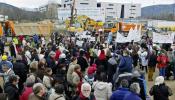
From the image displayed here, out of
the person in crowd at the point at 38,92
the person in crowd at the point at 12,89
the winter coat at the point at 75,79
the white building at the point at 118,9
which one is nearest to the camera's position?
the person in crowd at the point at 38,92

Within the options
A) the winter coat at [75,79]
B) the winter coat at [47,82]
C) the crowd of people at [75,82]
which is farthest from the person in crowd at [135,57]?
the winter coat at [47,82]

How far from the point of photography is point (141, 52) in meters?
18.9

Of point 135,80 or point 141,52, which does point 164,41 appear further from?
point 135,80

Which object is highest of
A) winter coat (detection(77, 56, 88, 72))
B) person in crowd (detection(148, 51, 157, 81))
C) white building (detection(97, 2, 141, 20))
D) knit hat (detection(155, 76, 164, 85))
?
white building (detection(97, 2, 141, 20))

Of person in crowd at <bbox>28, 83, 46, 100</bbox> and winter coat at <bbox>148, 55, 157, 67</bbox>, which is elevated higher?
person in crowd at <bbox>28, 83, 46, 100</bbox>

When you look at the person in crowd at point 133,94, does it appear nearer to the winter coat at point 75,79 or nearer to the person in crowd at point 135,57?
the winter coat at point 75,79

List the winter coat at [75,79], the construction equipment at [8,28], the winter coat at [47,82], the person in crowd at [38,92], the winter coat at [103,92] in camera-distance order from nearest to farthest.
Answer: the person in crowd at [38,92]
the winter coat at [103,92]
the winter coat at [47,82]
the winter coat at [75,79]
the construction equipment at [8,28]

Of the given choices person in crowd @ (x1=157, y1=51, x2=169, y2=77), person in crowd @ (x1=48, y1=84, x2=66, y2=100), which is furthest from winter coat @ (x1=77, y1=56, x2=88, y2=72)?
person in crowd @ (x1=48, y1=84, x2=66, y2=100)

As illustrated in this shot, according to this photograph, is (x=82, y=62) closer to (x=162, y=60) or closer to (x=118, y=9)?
(x=162, y=60)

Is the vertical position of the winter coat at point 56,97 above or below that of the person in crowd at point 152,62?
above

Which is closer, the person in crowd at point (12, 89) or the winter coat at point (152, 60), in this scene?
the person in crowd at point (12, 89)

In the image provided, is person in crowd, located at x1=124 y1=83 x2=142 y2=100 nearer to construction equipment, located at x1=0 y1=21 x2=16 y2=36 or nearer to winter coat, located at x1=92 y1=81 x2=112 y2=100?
winter coat, located at x1=92 y1=81 x2=112 y2=100

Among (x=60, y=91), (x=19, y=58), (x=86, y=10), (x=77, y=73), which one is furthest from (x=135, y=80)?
(x=86, y=10)

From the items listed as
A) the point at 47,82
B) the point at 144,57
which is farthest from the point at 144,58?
the point at 47,82
